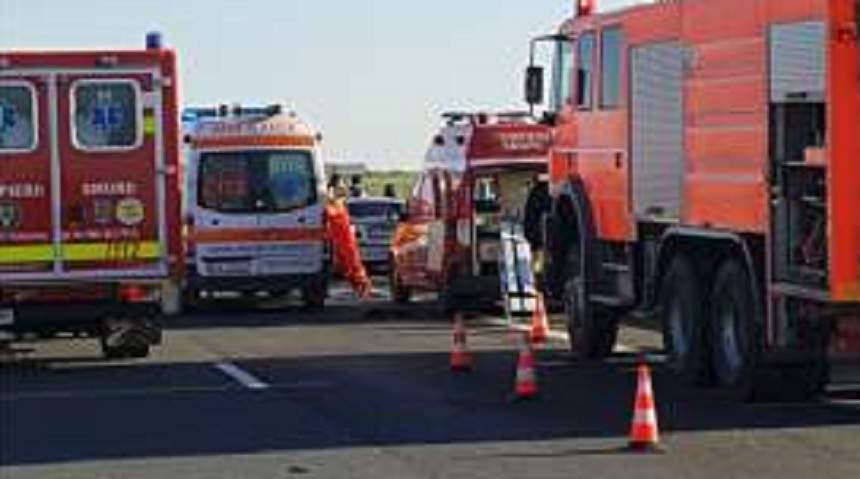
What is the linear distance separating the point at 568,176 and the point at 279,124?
29.4ft

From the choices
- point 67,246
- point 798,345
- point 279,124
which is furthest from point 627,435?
point 279,124

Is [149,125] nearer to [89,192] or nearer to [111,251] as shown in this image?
[89,192]

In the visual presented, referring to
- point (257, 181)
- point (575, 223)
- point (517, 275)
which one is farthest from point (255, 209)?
point (575, 223)

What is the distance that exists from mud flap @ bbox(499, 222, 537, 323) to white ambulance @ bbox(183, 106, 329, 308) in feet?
13.3

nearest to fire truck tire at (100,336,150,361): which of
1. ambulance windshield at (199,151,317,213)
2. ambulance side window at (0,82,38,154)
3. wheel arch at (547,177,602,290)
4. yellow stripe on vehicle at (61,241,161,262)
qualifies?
yellow stripe on vehicle at (61,241,161,262)

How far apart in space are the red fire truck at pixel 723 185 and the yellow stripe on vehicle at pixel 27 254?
5123 millimetres

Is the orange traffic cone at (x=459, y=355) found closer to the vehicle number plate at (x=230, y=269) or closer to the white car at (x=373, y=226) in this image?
the vehicle number plate at (x=230, y=269)

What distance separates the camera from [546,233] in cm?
2098

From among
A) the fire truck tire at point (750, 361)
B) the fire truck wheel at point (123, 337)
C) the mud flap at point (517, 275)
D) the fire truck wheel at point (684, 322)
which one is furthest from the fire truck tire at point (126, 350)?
the fire truck tire at point (750, 361)

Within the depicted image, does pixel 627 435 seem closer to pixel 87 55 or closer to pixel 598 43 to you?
pixel 598 43

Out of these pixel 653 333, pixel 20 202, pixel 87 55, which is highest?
pixel 87 55

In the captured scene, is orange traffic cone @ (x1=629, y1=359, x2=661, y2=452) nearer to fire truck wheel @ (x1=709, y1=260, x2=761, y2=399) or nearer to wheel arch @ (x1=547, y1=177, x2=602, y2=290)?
fire truck wheel @ (x1=709, y1=260, x2=761, y2=399)

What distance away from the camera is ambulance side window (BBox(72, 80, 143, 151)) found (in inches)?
790

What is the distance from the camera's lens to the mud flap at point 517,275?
81.8 feet
